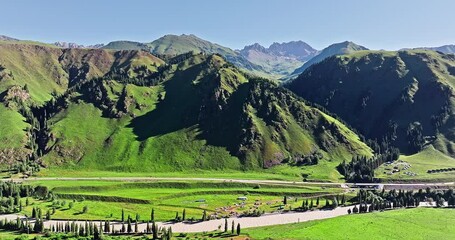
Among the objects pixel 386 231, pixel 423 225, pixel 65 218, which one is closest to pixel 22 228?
pixel 65 218

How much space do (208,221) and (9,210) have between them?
92028 millimetres

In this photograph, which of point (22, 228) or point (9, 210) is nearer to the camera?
point (22, 228)

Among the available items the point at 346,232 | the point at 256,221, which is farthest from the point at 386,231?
the point at 256,221

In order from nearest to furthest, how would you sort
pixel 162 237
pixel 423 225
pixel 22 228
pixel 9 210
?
1. pixel 162 237
2. pixel 22 228
3. pixel 423 225
4. pixel 9 210

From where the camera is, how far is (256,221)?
187 m

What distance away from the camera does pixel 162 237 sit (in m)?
147

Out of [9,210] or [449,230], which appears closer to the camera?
[449,230]

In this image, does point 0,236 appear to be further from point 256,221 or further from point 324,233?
point 324,233

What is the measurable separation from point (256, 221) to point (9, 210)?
113170mm

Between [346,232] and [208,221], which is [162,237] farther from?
[346,232]

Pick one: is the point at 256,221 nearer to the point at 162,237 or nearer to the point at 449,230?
the point at 162,237

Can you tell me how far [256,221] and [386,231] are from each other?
177 feet

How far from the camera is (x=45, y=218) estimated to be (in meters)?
184

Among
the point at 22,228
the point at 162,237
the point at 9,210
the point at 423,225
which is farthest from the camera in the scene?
the point at 9,210
